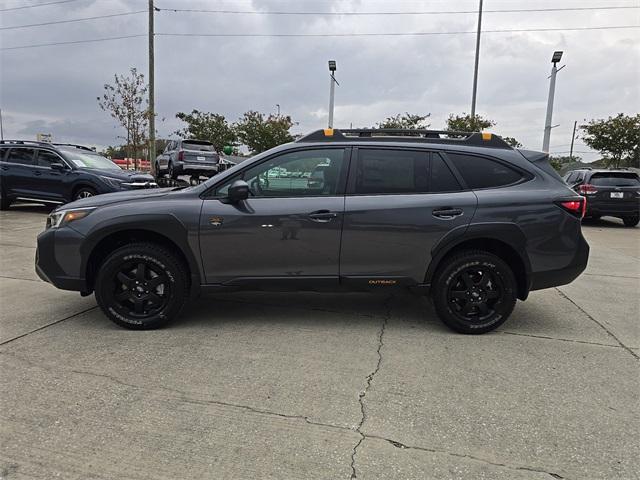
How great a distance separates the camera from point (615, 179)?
1300 centimetres

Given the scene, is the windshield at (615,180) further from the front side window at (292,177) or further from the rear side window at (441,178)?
the front side window at (292,177)

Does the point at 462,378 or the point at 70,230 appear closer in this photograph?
the point at 462,378

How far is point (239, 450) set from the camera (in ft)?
8.17

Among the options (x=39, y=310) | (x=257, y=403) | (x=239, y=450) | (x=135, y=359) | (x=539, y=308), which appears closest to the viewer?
(x=239, y=450)

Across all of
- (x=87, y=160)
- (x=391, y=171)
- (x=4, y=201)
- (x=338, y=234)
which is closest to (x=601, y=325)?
(x=391, y=171)

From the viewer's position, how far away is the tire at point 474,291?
13.4ft

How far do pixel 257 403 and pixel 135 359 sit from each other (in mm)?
1175

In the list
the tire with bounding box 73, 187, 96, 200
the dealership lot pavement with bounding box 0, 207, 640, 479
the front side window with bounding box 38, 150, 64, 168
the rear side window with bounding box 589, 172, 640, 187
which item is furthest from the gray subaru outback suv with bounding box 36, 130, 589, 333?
the rear side window with bounding box 589, 172, 640, 187

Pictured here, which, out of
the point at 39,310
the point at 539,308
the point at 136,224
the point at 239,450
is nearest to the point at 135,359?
the point at 136,224

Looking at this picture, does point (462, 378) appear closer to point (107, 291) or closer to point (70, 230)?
point (107, 291)

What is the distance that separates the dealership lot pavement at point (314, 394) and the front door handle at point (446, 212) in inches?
41.9

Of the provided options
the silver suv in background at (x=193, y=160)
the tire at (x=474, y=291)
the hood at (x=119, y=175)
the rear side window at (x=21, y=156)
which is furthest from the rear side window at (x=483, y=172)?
the silver suv in background at (x=193, y=160)

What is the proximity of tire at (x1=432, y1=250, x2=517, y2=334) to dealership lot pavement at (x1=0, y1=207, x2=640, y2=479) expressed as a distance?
0.53 ft

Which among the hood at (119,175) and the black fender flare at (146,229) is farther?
the hood at (119,175)
